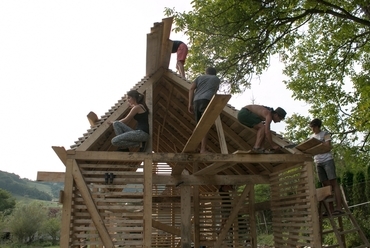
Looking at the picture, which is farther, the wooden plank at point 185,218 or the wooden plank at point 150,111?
the wooden plank at point 185,218

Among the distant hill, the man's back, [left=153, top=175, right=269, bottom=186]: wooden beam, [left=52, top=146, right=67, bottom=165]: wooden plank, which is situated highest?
the distant hill

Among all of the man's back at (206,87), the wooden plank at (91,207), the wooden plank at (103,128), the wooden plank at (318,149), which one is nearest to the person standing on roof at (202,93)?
the man's back at (206,87)

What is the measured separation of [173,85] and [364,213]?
1408 cm

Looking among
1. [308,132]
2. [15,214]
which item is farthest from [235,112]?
[15,214]

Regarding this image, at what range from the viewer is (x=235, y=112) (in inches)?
268

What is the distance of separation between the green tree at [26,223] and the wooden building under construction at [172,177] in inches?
1723

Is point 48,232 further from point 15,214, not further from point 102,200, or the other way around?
point 102,200

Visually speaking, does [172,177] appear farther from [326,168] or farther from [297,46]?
[297,46]

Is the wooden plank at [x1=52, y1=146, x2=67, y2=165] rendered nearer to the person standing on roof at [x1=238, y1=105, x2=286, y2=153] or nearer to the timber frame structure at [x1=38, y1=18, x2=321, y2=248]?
the timber frame structure at [x1=38, y1=18, x2=321, y2=248]

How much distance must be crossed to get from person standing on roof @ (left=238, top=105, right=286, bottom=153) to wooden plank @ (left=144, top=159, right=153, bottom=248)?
1.89 meters

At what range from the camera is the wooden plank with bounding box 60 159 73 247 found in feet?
17.9

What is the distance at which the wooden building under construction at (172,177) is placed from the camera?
18.5 feet

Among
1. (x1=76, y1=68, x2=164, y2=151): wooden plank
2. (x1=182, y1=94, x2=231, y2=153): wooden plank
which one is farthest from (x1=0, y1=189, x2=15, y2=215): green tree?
(x1=182, y1=94, x2=231, y2=153): wooden plank

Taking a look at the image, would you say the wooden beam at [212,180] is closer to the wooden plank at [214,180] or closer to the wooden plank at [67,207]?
the wooden plank at [214,180]
